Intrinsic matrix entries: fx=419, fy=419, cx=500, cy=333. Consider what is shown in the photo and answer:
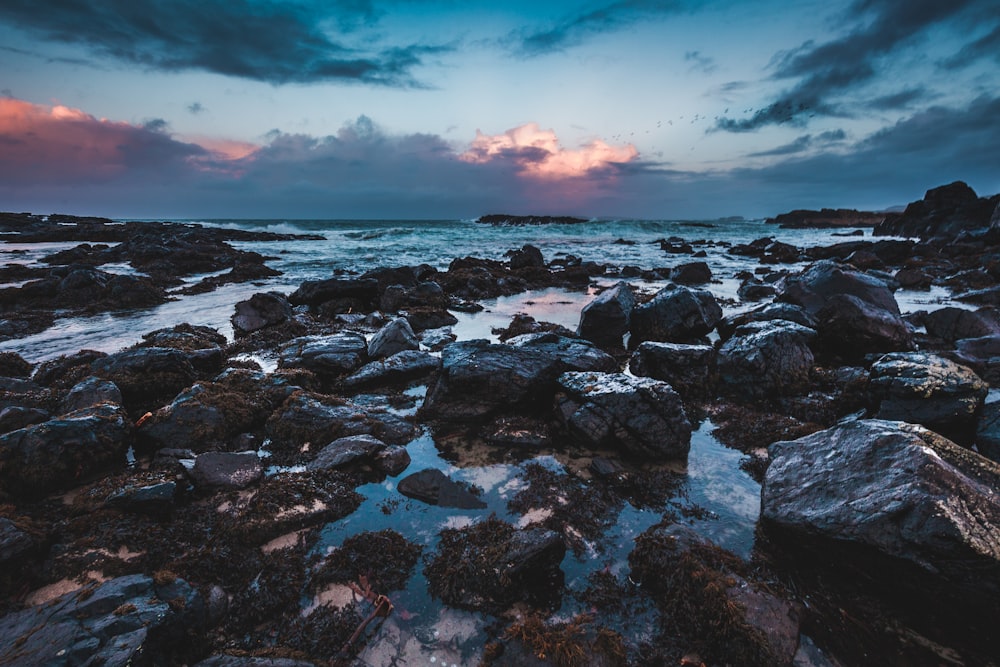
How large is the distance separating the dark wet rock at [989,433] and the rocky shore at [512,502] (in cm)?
4

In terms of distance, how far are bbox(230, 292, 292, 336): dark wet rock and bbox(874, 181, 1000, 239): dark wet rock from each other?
199ft

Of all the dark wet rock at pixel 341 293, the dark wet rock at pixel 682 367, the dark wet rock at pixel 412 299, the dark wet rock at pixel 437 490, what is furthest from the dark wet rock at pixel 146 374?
A: the dark wet rock at pixel 682 367

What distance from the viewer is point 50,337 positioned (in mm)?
11680

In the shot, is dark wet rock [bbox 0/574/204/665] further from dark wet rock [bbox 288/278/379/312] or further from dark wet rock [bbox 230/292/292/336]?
dark wet rock [bbox 288/278/379/312]

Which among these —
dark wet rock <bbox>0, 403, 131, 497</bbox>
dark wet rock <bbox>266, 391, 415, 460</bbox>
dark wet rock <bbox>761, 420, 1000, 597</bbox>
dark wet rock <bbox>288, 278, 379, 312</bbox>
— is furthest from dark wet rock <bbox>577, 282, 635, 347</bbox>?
dark wet rock <bbox>0, 403, 131, 497</bbox>

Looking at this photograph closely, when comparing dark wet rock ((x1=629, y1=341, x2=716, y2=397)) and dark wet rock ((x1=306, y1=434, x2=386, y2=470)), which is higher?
dark wet rock ((x1=629, y1=341, x2=716, y2=397))

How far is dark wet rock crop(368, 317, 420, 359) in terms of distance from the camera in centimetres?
936

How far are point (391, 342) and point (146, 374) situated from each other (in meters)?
4.30

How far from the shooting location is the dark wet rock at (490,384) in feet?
22.0

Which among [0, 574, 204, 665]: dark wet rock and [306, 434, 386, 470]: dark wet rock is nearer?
[0, 574, 204, 665]: dark wet rock

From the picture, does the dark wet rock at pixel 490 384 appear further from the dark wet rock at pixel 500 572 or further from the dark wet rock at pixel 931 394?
the dark wet rock at pixel 931 394

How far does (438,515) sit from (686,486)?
9.76 ft

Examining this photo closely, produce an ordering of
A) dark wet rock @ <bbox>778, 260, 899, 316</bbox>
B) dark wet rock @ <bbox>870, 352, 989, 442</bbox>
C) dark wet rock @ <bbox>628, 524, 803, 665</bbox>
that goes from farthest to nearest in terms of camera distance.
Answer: dark wet rock @ <bbox>778, 260, 899, 316</bbox>, dark wet rock @ <bbox>870, 352, 989, 442</bbox>, dark wet rock @ <bbox>628, 524, 803, 665</bbox>

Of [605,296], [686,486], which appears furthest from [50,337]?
[686,486]
